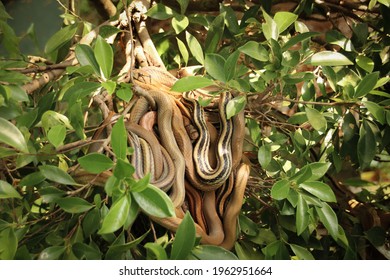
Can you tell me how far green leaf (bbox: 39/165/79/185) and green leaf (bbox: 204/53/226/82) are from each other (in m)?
0.32

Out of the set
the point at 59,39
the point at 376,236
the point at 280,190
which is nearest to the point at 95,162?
the point at 280,190

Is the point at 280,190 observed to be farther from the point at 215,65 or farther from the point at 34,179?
the point at 34,179

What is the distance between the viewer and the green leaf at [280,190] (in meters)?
1.02

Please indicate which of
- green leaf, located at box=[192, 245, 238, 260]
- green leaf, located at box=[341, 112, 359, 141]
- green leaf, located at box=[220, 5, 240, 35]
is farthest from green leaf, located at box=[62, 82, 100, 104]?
green leaf, located at box=[341, 112, 359, 141]

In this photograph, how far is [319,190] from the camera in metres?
1.06

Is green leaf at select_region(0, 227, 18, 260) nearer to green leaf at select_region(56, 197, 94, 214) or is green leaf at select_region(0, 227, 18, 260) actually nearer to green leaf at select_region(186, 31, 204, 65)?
green leaf at select_region(56, 197, 94, 214)

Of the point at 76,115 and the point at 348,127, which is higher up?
the point at 76,115

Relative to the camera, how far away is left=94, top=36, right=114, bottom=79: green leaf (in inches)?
37.1

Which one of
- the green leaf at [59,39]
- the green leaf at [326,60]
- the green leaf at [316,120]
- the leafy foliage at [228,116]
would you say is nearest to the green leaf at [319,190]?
the leafy foliage at [228,116]

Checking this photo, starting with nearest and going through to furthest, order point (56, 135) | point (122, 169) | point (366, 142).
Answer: point (122, 169) < point (56, 135) < point (366, 142)

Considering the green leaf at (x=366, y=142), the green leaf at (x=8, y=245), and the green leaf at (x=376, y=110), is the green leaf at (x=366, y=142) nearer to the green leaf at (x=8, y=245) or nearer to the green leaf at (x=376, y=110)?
the green leaf at (x=376, y=110)

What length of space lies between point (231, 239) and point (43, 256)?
36 cm

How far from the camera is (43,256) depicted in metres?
0.96

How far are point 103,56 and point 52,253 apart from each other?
362 mm
